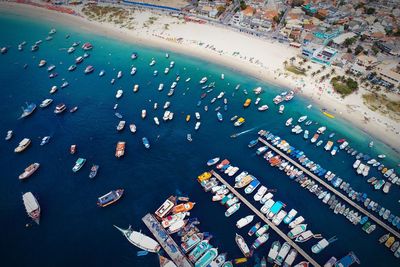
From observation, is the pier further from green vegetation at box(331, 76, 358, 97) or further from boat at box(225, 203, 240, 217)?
green vegetation at box(331, 76, 358, 97)

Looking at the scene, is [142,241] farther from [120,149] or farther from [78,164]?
[78,164]

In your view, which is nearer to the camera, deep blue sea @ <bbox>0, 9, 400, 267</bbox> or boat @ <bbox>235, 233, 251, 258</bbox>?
boat @ <bbox>235, 233, 251, 258</bbox>

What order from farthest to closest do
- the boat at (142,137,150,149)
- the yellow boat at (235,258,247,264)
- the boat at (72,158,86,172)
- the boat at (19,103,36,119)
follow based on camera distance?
the boat at (19,103,36,119) < the boat at (142,137,150,149) < the boat at (72,158,86,172) < the yellow boat at (235,258,247,264)

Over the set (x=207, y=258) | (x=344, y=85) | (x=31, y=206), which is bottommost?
(x=207, y=258)

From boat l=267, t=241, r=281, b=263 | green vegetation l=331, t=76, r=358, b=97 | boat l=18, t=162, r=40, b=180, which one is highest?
green vegetation l=331, t=76, r=358, b=97

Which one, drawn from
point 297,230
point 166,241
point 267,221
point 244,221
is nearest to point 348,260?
point 297,230

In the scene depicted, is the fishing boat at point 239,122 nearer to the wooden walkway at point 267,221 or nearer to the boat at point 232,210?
the wooden walkway at point 267,221

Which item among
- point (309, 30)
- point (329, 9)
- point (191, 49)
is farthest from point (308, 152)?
point (329, 9)

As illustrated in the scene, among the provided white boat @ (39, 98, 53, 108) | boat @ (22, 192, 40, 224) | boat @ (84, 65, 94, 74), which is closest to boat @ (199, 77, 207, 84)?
boat @ (84, 65, 94, 74)
